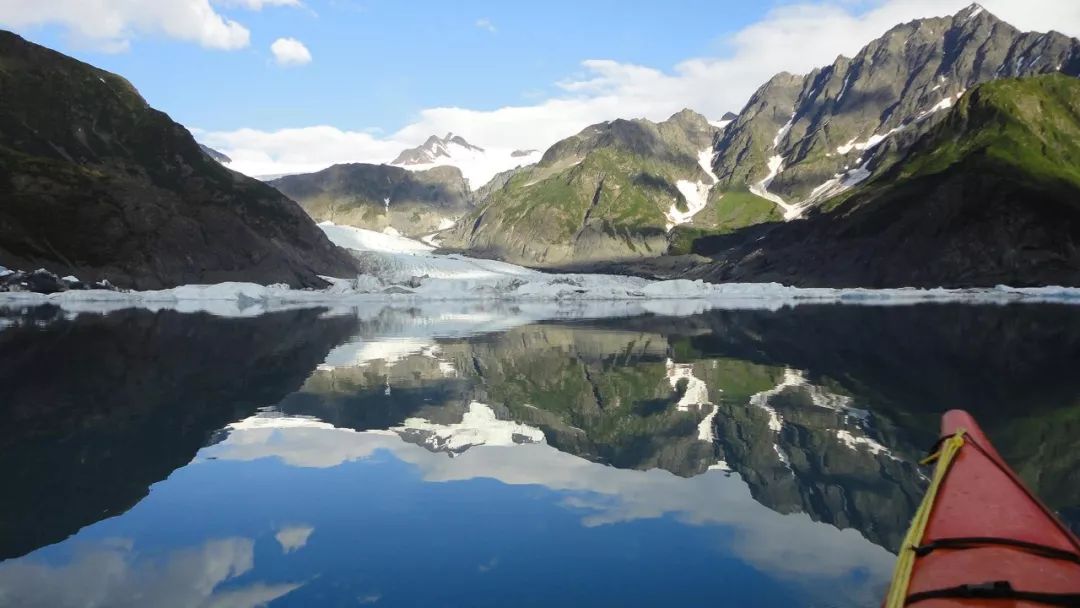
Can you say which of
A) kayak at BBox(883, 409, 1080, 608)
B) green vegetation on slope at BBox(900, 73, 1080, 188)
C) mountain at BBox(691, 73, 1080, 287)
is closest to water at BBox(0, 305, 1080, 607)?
kayak at BBox(883, 409, 1080, 608)

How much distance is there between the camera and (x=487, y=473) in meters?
12.5

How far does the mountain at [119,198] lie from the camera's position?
9219 centimetres

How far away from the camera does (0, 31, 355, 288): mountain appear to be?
92.2 meters

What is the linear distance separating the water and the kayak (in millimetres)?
1469

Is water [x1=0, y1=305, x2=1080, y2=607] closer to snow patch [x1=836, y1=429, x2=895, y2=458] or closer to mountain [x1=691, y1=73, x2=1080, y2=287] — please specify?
snow patch [x1=836, y1=429, x2=895, y2=458]

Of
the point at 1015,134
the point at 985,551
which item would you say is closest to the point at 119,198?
the point at 985,551

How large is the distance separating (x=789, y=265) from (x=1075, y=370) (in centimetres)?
12085

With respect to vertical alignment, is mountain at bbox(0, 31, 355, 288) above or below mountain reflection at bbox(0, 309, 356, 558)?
above

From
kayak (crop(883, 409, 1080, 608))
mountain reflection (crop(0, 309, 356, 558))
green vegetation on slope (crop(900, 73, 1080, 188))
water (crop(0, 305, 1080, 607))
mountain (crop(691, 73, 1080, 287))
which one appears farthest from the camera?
green vegetation on slope (crop(900, 73, 1080, 188))

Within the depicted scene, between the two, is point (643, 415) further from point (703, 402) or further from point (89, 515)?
point (89, 515)

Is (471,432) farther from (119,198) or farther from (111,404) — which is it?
(119,198)

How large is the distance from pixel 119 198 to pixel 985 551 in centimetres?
11666

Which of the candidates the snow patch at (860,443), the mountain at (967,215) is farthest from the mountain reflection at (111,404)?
the mountain at (967,215)

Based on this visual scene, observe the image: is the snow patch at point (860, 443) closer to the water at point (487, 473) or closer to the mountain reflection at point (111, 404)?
the water at point (487, 473)
